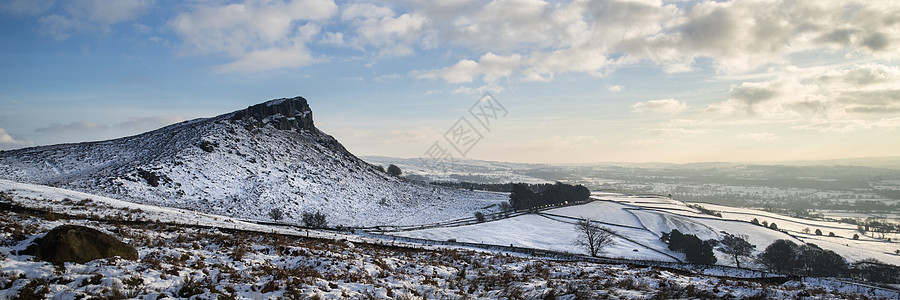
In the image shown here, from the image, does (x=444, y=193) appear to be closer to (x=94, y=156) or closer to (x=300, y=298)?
(x=94, y=156)

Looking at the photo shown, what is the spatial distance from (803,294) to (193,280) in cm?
2096

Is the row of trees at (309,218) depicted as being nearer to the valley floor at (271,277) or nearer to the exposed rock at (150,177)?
the exposed rock at (150,177)

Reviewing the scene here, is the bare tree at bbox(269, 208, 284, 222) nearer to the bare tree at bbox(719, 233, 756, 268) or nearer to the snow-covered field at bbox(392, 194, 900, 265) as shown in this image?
the snow-covered field at bbox(392, 194, 900, 265)

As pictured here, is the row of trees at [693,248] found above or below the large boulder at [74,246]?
below

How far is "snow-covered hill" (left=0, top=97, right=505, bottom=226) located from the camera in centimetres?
5444

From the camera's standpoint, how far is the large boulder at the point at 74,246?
34.3 feet

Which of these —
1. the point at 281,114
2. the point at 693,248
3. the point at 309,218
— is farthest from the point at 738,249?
the point at 281,114

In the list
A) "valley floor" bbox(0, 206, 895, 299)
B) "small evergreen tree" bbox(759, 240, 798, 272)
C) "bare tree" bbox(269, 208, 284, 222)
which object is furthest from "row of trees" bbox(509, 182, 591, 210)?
"valley floor" bbox(0, 206, 895, 299)

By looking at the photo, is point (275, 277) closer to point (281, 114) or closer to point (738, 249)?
point (738, 249)

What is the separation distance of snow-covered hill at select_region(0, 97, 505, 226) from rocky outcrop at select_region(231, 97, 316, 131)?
283 millimetres

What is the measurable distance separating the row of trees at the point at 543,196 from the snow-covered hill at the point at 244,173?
7.50m

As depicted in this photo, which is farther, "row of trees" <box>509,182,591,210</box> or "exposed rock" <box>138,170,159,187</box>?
"row of trees" <box>509,182,591,210</box>

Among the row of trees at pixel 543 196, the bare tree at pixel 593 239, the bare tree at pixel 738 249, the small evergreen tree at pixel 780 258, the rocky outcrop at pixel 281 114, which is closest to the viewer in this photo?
the bare tree at pixel 593 239

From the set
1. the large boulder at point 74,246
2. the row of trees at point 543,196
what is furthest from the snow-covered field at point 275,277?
the row of trees at point 543,196
